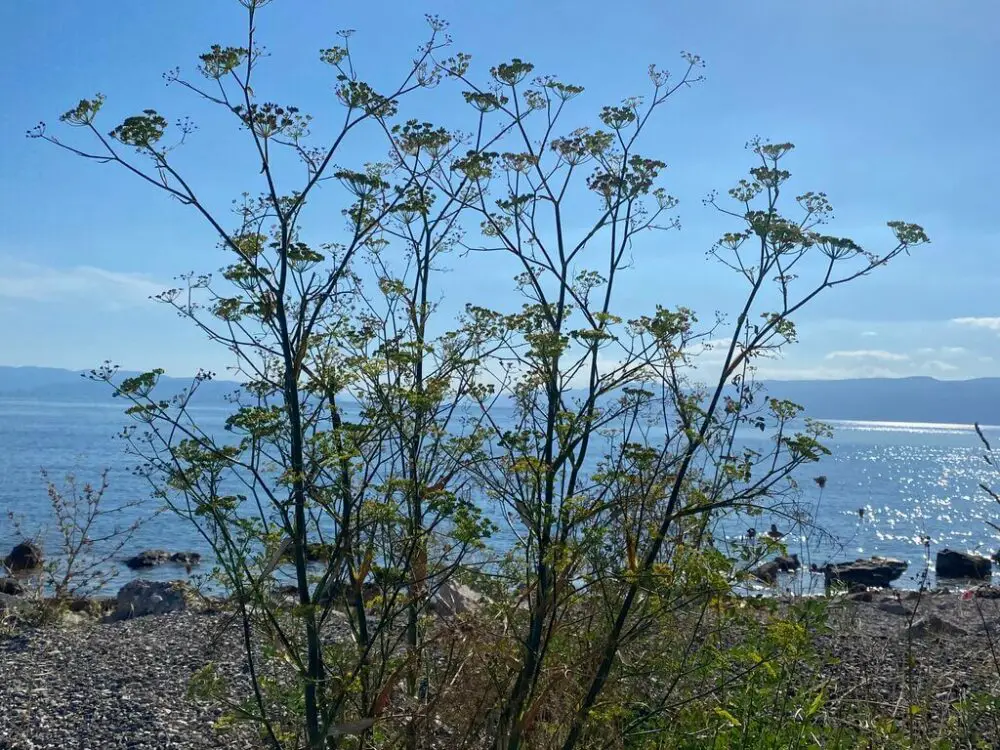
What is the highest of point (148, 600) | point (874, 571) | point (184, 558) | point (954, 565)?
point (148, 600)

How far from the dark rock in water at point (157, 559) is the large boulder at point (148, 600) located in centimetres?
887

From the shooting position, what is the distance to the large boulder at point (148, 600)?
12.3 meters

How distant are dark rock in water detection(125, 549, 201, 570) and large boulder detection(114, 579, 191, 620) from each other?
8.87m

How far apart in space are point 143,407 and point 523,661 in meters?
1.78

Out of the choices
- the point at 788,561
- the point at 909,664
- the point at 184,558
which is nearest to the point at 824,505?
the point at 184,558

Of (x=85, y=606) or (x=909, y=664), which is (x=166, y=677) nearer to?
(x=909, y=664)

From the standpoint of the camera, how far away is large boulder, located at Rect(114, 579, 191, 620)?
1227 centimetres

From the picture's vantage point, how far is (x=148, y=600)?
495 inches

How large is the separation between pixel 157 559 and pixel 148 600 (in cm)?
1025

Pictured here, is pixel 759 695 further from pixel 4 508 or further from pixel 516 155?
pixel 4 508

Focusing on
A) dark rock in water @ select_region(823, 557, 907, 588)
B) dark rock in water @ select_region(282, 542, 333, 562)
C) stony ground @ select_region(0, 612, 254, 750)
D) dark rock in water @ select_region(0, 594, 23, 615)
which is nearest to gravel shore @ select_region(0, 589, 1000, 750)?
stony ground @ select_region(0, 612, 254, 750)

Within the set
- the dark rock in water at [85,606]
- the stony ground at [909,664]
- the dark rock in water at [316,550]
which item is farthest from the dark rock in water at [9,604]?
the stony ground at [909,664]

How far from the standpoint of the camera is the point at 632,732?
4035 millimetres

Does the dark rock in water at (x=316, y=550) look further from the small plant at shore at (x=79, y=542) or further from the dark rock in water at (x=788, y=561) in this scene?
Result: the small plant at shore at (x=79, y=542)
